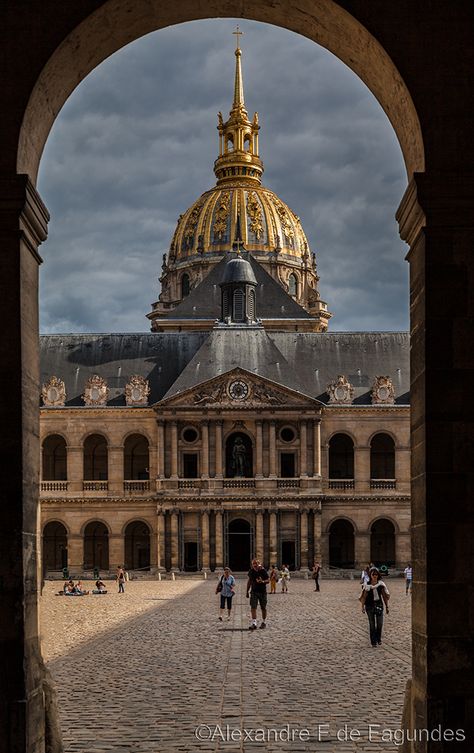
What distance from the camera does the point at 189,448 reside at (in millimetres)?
69000

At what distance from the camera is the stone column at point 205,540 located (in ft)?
221

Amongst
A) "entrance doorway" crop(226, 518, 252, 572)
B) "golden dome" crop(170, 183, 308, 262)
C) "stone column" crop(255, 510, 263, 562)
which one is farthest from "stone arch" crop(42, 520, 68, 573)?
"golden dome" crop(170, 183, 308, 262)

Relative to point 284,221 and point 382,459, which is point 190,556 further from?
point 284,221

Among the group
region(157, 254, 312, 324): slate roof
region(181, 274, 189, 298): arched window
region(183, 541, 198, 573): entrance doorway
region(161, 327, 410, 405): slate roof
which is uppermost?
region(181, 274, 189, 298): arched window

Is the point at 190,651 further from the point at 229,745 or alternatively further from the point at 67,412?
the point at 67,412

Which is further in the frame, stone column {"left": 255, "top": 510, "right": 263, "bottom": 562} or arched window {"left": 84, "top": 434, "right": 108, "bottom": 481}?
arched window {"left": 84, "top": 434, "right": 108, "bottom": 481}

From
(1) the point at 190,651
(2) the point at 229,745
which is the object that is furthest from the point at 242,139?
(2) the point at 229,745

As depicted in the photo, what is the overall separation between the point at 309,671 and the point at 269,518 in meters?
49.1

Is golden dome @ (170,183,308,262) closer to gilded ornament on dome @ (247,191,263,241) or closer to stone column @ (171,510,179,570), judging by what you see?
gilded ornament on dome @ (247,191,263,241)

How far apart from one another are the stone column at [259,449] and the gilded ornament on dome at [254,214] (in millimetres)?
48263

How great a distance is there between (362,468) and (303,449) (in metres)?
4.25

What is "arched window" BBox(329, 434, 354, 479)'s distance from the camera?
2847 inches

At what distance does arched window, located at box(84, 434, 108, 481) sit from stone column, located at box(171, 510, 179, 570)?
6.64m

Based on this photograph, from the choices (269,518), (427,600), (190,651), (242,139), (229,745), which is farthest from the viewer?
(242,139)
